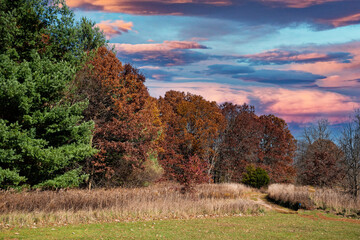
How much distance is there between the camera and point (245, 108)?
143 ft

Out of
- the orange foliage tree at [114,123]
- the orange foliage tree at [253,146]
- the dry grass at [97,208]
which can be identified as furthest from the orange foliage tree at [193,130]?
the dry grass at [97,208]

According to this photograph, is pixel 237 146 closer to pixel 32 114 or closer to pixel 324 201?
pixel 324 201

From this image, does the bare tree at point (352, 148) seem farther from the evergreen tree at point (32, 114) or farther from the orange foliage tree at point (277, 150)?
the evergreen tree at point (32, 114)

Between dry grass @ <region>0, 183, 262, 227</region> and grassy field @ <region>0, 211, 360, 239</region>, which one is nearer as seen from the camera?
grassy field @ <region>0, 211, 360, 239</region>

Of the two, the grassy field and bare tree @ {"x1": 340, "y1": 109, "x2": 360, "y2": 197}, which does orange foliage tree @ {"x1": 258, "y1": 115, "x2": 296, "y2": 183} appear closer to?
bare tree @ {"x1": 340, "y1": 109, "x2": 360, "y2": 197}

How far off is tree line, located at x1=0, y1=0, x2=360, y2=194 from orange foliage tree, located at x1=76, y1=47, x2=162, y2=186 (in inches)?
3.2

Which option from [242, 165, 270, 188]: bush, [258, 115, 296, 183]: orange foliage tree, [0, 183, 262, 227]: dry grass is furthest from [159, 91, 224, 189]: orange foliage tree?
[0, 183, 262, 227]: dry grass

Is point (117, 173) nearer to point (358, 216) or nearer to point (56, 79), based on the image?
point (56, 79)

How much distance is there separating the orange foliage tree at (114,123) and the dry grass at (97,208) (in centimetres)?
573

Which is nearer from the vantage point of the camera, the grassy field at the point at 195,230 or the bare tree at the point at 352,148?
the grassy field at the point at 195,230

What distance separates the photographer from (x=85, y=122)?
17547 mm

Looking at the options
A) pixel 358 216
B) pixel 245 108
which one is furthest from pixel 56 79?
pixel 245 108

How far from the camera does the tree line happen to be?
1541cm

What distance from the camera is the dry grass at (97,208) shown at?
11.4 metres
